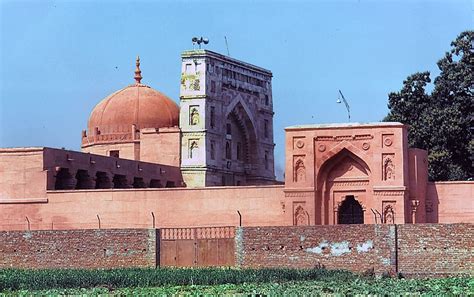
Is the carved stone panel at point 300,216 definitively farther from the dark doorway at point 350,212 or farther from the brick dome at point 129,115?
the brick dome at point 129,115

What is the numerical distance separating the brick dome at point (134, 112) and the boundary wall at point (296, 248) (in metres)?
19.7

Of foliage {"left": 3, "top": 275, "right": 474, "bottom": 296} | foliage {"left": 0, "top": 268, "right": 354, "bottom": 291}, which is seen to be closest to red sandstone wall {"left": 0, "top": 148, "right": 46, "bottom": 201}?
foliage {"left": 0, "top": 268, "right": 354, "bottom": 291}

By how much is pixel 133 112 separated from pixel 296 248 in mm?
23241

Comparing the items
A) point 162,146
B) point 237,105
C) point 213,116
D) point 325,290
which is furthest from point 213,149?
point 325,290

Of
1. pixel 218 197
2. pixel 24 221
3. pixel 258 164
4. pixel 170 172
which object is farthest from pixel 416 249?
pixel 258 164

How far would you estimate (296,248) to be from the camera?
105 feet

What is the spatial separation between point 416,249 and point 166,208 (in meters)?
11.2

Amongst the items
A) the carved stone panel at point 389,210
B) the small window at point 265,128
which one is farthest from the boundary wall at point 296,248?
the small window at point 265,128

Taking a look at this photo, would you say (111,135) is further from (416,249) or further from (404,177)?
(416,249)

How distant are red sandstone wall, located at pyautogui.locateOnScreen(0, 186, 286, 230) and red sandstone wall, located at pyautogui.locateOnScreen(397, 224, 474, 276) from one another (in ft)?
27.1


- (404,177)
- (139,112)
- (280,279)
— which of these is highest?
(139,112)

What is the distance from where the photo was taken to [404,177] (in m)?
38.6

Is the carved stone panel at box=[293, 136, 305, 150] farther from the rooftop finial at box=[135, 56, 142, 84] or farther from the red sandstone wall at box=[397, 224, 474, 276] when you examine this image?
the rooftop finial at box=[135, 56, 142, 84]

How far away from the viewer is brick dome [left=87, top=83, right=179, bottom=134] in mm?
53969
